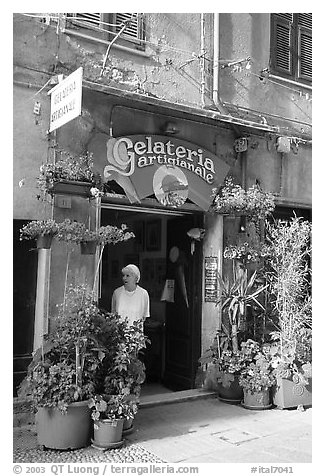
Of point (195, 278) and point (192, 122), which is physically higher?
point (192, 122)

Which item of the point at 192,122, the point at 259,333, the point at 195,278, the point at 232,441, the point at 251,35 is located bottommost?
the point at 232,441

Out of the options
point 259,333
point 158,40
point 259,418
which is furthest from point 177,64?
point 259,418

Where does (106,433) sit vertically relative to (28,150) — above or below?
below

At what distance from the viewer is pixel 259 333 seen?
7551mm

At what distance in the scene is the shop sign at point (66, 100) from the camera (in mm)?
5387

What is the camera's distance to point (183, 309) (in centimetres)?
809

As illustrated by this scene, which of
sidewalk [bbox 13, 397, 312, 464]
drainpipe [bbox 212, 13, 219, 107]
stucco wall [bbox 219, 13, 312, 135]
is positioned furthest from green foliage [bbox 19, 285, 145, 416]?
stucco wall [bbox 219, 13, 312, 135]

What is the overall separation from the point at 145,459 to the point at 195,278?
11.0 ft

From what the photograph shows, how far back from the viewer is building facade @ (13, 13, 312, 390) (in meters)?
6.27

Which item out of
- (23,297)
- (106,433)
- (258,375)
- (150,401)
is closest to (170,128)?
(23,297)

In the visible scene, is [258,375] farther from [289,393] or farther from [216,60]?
[216,60]

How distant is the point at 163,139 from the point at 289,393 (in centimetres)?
383

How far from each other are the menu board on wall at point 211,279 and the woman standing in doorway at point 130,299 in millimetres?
1324
